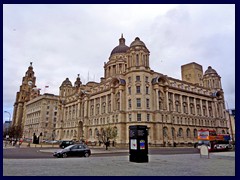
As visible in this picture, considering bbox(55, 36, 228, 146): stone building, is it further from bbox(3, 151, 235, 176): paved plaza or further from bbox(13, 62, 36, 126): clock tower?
bbox(13, 62, 36, 126): clock tower

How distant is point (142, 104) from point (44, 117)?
7471cm

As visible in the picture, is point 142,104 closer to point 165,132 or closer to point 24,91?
point 165,132

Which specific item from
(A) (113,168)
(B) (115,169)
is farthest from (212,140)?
(B) (115,169)

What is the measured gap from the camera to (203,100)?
3216 inches

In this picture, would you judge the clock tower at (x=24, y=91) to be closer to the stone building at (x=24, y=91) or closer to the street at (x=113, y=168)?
the stone building at (x=24, y=91)

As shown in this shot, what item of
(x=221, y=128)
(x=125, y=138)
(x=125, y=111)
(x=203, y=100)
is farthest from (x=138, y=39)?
(x=221, y=128)

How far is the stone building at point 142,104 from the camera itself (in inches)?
2410

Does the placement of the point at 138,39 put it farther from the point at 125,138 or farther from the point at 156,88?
the point at 125,138

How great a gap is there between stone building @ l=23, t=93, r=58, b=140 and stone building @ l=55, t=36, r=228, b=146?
61.8 ft

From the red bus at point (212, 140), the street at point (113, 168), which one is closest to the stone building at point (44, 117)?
the red bus at point (212, 140)

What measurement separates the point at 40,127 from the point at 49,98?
54.8 feet

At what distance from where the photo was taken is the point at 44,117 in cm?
11725

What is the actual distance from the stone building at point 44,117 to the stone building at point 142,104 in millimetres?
18841

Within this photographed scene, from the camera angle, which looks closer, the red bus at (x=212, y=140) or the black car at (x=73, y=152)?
the black car at (x=73, y=152)
